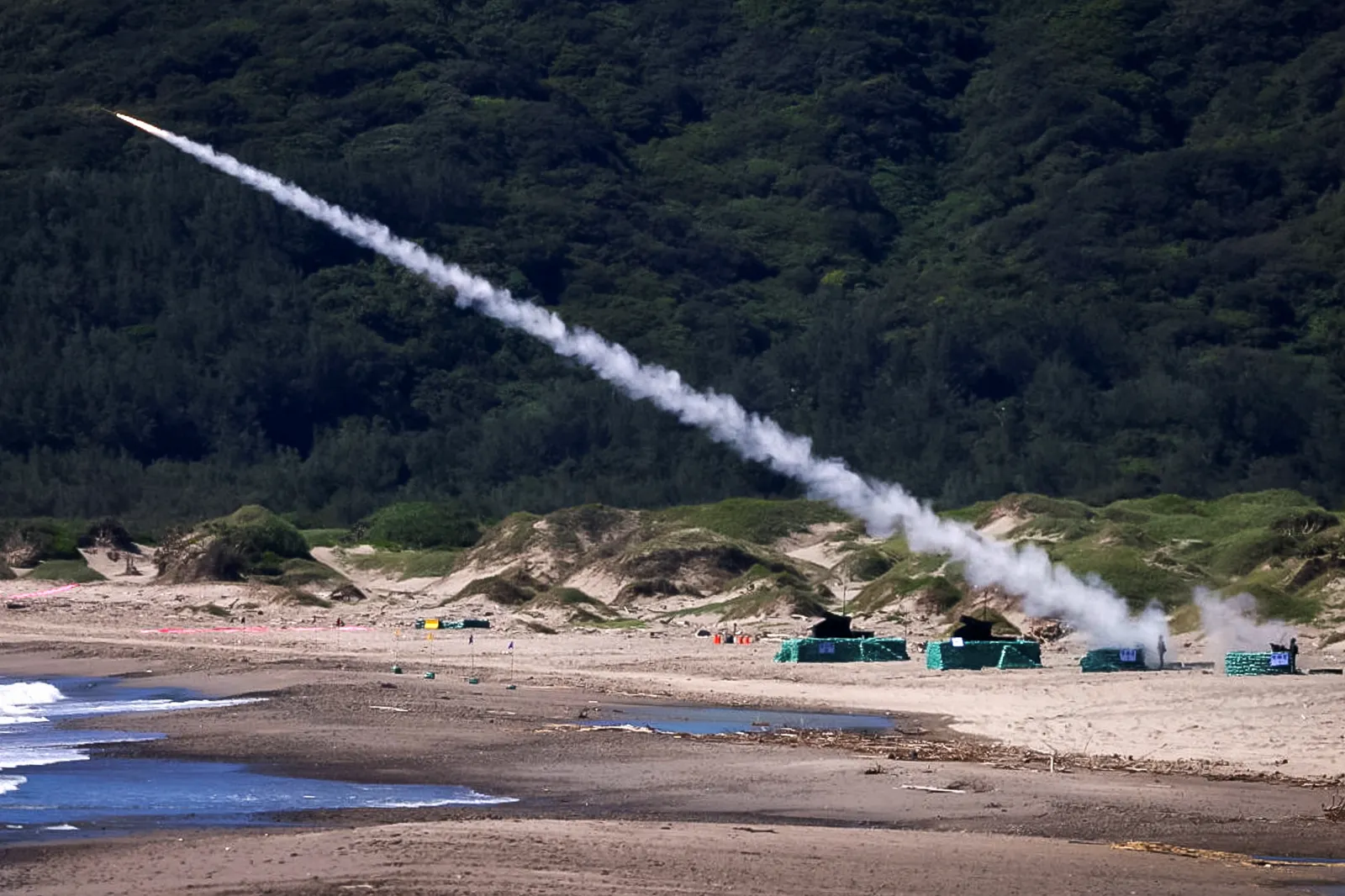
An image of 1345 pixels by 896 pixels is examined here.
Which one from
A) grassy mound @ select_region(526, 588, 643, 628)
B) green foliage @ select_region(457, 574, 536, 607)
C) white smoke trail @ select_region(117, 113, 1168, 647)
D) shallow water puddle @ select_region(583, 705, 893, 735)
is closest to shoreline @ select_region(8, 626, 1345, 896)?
shallow water puddle @ select_region(583, 705, 893, 735)

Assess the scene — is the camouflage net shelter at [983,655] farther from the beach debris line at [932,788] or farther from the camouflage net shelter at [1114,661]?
the beach debris line at [932,788]

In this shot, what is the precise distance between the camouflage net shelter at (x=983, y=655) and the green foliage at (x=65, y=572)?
149 ft

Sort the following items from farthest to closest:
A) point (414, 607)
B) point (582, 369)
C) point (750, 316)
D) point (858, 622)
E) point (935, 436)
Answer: point (750, 316) < point (582, 369) < point (935, 436) < point (414, 607) < point (858, 622)

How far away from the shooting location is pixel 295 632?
197 feet

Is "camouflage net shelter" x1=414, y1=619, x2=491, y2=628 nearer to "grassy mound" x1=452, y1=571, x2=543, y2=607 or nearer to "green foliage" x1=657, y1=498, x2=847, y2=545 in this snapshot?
"grassy mound" x1=452, y1=571, x2=543, y2=607

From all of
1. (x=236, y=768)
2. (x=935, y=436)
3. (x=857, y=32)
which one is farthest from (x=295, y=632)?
(x=857, y=32)

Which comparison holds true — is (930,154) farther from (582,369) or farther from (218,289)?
(218,289)

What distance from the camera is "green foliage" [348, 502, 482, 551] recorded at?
94.4 metres

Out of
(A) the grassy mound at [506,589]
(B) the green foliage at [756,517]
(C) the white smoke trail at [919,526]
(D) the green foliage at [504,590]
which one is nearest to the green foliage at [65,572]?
(C) the white smoke trail at [919,526]

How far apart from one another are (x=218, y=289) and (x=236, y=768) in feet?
401

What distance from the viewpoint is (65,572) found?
3255 inches

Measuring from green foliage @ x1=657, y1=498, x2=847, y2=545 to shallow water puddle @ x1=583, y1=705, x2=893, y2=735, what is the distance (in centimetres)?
4388

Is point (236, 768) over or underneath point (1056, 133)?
underneath

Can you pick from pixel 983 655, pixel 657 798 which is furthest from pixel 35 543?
pixel 657 798
